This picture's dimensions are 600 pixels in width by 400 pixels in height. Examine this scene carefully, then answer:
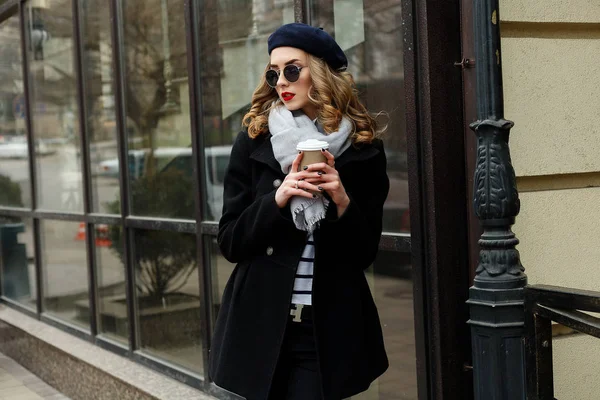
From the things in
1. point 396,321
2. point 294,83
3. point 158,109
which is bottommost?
point 396,321

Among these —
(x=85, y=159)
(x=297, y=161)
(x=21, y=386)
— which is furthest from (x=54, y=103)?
(x=297, y=161)

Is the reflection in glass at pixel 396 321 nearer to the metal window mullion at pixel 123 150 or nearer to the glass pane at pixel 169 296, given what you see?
the glass pane at pixel 169 296

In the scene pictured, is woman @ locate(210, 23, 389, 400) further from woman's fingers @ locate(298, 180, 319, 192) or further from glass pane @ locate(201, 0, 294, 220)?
glass pane @ locate(201, 0, 294, 220)

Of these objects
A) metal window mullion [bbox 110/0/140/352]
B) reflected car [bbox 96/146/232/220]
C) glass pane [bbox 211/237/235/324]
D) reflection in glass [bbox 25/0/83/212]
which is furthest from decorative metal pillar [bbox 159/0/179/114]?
reflection in glass [bbox 25/0/83/212]

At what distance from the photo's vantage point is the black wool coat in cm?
293

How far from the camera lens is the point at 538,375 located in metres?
2.90

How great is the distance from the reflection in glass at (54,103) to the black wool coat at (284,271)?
4369 millimetres

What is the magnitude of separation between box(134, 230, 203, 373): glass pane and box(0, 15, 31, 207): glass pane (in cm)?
267

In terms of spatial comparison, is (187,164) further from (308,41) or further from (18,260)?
(18,260)

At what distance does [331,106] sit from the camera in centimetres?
294

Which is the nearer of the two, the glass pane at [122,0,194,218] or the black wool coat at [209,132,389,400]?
the black wool coat at [209,132,389,400]

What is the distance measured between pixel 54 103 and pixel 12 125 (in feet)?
5.14

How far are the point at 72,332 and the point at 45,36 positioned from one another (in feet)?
8.16

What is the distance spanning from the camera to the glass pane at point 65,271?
7164mm
